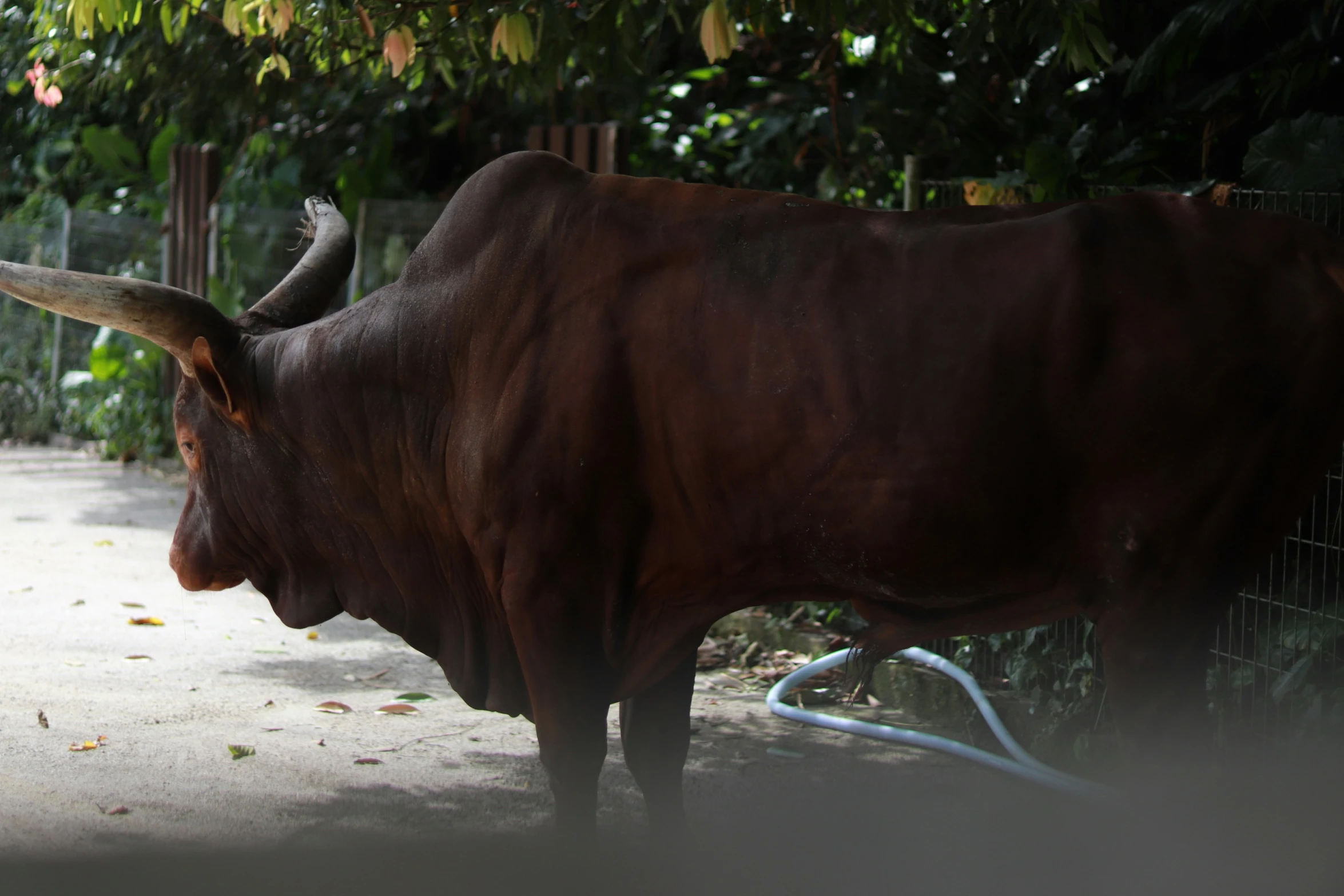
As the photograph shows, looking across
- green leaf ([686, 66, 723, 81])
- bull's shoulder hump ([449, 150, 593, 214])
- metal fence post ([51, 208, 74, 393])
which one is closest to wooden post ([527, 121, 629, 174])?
green leaf ([686, 66, 723, 81])

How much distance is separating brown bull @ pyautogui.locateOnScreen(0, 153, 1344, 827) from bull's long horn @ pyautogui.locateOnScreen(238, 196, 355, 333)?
4 cm

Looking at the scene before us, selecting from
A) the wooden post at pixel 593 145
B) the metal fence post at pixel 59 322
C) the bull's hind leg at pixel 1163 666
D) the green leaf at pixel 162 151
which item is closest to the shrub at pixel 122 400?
the metal fence post at pixel 59 322

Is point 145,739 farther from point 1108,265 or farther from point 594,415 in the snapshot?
point 1108,265

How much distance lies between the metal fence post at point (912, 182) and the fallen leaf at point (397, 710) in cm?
280

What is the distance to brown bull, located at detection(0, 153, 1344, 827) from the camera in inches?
106

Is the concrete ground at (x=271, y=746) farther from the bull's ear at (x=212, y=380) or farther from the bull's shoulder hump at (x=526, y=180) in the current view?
the bull's shoulder hump at (x=526, y=180)

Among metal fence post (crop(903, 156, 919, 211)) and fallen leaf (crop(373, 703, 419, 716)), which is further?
metal fence post (crop(903, 156, 919, 211))

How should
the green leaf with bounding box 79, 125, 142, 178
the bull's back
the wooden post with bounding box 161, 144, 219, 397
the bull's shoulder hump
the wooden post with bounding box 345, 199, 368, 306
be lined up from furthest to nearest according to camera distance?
the green leaf with bounding box 79, 125, 142, 178, the wooden post with bounding box 161, 144, 219, 397, the wooden post with bounding box 345, 199, 368, 306, the bull's shoulder hump, the bull's back

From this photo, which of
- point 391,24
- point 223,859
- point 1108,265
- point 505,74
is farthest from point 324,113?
point 1108,265

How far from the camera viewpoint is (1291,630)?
4.29 metres

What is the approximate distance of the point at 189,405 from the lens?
399 cm

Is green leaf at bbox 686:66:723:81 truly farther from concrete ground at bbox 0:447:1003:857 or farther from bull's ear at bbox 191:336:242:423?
bull's ear at bbox 191:336:242:423

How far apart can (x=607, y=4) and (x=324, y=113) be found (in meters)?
6.05

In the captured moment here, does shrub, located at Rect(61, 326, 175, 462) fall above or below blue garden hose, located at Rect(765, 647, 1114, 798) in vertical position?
above
